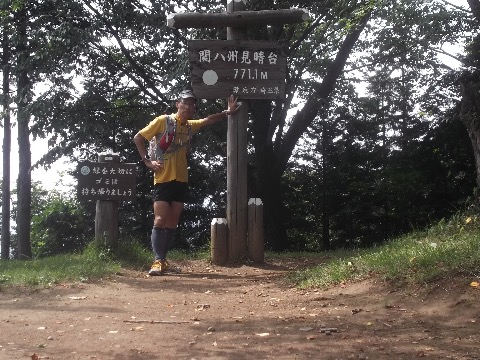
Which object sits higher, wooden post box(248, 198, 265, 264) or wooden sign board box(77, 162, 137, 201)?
wooden sign board box(77, 162, 137, 201)

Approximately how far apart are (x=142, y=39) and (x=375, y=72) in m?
8.39

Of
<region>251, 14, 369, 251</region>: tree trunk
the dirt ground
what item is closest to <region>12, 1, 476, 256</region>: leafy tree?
<region>251, 14, 369, 251</region>: tree trunk

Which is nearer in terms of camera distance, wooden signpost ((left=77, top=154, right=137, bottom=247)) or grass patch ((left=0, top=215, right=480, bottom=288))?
grass patch ((left=0, top=215, right=480, bottom=288))

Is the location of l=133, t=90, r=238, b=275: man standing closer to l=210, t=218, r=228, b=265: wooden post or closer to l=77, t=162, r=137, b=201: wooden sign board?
l=210, t=218, r=228, b=265: wooden post

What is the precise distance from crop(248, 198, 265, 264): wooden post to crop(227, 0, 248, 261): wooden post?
75mm

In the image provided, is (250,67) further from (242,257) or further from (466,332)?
(466,332)

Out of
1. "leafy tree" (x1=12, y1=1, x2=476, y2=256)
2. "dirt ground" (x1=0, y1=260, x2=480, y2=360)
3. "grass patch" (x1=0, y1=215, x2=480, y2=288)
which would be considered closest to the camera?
"dirt ground" (x1=0, y1=260, x2=480, y2=360)

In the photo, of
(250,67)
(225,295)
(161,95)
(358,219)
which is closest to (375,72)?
(358,219)

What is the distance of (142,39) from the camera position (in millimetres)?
14305

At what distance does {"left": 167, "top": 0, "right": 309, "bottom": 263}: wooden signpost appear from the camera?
26.6ft

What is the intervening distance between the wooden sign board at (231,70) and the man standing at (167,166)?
870mm

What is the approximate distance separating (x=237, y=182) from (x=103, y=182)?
75.5 inches

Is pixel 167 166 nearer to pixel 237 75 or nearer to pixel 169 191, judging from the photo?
pixel 169 191

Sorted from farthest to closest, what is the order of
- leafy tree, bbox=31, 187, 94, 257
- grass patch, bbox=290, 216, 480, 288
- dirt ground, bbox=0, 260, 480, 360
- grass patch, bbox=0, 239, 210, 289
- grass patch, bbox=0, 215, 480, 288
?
leafy tree, bbox=31, 187, 94, 257 < grass patch, bbox=0, 239, 210, 289 < grass patch, bbox=0, 215, 480, 288 < grass patch, bbox=290, 216, 480, 288 < dirt ground, bbox=0, 260, 480, 360
